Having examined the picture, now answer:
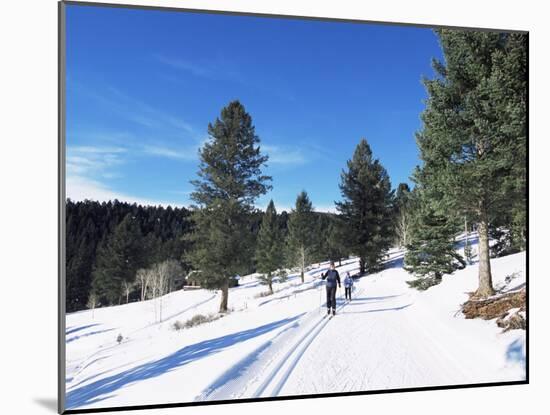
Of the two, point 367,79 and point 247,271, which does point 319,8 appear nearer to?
point 367,79

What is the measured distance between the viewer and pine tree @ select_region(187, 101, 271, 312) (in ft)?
22.9

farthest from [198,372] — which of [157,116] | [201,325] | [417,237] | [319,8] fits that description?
[319,8]

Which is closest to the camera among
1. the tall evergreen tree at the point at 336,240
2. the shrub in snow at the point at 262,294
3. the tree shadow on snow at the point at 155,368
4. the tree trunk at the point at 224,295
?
the tree shadow on snow at the point at 155,368

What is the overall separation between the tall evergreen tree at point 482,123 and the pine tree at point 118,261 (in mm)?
5055

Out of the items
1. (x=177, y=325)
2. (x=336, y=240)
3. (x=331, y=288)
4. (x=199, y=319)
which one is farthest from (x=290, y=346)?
(x=336, y=240)

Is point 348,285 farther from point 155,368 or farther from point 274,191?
point 155,368

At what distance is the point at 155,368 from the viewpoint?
619 cm

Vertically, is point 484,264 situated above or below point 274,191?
below

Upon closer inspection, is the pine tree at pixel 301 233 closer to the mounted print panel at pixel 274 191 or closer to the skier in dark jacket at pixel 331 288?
Result: the mounted print panel at pixel 274 191

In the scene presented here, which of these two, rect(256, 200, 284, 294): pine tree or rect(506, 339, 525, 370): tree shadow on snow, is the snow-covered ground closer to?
rect(506, 339, 525, 370): tree shadow on snow

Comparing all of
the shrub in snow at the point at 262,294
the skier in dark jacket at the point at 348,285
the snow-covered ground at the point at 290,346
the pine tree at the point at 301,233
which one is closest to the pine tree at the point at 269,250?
the shrub in snow at the point at 262,294

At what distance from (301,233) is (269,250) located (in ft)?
3.83

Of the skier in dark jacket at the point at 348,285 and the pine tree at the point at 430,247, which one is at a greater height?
the pine tree at the point at 430,247

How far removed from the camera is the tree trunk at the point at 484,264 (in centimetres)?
760
